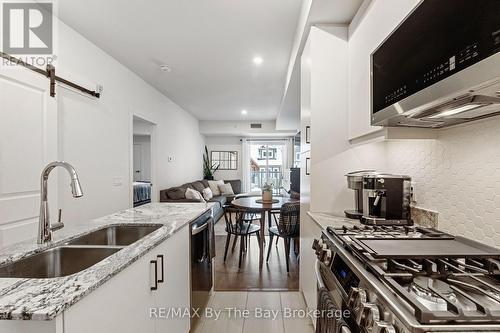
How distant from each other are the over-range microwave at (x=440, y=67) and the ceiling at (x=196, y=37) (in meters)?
1.36

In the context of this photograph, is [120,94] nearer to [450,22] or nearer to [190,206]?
[190,206]

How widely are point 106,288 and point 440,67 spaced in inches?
53.8

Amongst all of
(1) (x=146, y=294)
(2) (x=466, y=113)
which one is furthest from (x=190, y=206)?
(2) (x=466, y=113)

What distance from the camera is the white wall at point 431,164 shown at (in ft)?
3.87

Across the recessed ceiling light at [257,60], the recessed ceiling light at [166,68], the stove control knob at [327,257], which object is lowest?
the stove control knob at [327,257]

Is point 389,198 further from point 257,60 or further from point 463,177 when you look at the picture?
point 257,60

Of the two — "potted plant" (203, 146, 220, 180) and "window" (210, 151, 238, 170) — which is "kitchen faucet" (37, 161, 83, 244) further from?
"window" (210, 151, 238, 170)

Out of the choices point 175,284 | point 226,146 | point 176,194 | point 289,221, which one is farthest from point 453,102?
point 226,146

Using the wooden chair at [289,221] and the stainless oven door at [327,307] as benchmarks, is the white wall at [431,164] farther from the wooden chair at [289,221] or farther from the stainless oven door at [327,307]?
the wooden chair at [289,221]

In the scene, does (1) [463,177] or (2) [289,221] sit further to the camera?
(2) [289,221]

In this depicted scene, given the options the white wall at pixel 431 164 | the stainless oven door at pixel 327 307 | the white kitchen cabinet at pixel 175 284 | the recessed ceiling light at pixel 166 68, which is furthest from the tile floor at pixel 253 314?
the recessed ceiling light at pixel 166 68

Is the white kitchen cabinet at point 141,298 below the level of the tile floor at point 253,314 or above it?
above

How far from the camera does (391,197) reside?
164 cm

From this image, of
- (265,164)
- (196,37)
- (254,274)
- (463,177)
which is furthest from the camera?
(265,164)
